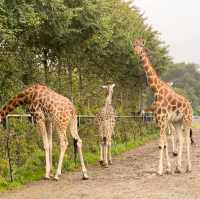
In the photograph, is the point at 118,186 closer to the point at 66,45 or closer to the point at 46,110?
the point at 46,110

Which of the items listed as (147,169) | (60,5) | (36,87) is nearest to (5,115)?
(36,87)

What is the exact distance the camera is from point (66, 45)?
66.9 ft

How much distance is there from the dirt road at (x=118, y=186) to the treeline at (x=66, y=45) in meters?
3.69

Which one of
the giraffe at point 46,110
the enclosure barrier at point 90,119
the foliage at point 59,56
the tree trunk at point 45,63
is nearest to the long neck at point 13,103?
the giraffe at point 46,110

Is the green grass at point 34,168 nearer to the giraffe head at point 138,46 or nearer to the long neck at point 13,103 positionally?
the long neck at point 13,103

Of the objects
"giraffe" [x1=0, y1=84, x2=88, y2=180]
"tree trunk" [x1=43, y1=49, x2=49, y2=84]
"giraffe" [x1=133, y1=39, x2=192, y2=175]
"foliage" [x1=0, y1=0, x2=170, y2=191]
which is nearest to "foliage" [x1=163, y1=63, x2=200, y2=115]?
"foliage" [x1=0, y1=0, x2=170, y2=191]

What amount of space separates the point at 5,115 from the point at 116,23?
50.9 feet

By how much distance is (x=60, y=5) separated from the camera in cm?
1568

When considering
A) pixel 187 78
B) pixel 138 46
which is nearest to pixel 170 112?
pixel 138 46

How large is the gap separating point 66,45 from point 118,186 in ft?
27.0

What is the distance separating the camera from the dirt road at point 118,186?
12.1 m

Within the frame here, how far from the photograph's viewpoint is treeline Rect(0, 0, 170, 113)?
49.0ft

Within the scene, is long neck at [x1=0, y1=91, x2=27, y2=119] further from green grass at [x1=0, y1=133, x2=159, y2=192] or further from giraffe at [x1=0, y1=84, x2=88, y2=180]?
green grass at [x1=0, y1=133, x2=159, y2=192]

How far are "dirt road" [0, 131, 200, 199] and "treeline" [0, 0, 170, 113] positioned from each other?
3.69m
